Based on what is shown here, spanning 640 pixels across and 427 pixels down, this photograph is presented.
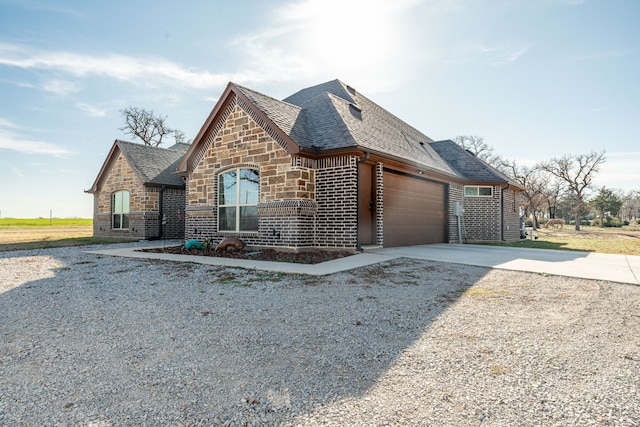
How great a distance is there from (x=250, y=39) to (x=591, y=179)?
136ft

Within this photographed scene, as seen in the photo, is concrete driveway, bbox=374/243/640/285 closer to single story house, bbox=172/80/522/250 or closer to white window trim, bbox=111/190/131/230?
single story house, bbox=172/80/522/250

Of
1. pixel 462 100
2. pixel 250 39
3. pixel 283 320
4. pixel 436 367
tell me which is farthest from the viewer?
pixel 462 100

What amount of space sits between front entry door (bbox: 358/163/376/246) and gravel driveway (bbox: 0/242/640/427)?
4868 millimetres

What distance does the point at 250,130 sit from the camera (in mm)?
11273

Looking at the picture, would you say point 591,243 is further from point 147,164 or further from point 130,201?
point 130,201

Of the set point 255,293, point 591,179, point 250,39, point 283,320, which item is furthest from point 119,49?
point 591,179

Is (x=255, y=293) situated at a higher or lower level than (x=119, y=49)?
lower

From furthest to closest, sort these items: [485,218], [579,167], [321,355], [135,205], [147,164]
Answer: [579,167] < [147,164] < [135,205] < [485,218] < [321,355]

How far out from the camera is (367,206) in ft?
36.0

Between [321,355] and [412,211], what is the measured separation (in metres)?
10.6

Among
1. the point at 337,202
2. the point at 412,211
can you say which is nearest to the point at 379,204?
the point at 337,202

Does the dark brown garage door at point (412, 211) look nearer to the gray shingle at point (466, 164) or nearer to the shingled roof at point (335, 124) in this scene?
the shingled roof at point (335, 124)

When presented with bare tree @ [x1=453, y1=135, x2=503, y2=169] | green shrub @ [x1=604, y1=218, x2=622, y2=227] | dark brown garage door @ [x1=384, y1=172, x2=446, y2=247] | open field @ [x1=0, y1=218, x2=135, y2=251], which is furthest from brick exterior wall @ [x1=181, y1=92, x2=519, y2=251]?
green shrub @ [x1=604, y1=218, x2=622, y2=227]

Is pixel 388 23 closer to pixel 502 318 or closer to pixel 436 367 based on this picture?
pixel 502 318
